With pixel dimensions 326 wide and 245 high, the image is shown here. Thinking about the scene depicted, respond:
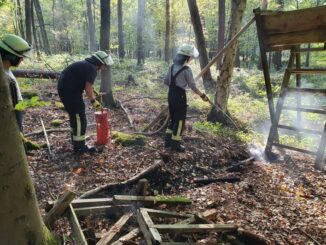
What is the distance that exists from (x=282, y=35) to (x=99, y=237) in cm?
519

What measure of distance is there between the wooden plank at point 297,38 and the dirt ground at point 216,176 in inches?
103

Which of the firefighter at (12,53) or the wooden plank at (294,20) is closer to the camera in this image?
the firefighter at (12,53)

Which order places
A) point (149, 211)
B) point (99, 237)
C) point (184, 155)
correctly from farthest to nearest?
1. point (184, 155)
2. point (149, 211)
3. point (99, 237)

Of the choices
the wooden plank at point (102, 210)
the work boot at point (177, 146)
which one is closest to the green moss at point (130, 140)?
the work boot at point (177, 146)

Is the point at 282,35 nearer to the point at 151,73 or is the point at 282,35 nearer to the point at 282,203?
the point at 282,203

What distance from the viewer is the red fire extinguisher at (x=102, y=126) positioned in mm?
6551

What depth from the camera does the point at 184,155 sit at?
6.64 metres

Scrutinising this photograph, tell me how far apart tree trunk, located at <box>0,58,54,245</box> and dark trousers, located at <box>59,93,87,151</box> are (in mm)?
3828

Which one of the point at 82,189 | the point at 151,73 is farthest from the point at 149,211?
the point at 151,73

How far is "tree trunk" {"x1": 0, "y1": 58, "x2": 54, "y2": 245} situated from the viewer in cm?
213

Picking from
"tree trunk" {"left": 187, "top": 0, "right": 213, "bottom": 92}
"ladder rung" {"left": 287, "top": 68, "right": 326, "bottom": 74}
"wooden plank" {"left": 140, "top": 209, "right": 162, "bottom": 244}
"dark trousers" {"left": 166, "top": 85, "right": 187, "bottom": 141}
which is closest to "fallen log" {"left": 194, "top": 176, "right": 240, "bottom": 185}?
"dark trousers" {"left": 166, "top": 85, "right": 187, "bottom": 141}

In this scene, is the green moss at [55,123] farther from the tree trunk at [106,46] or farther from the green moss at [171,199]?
the green moss at [171,199]

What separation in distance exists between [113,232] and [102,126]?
10.6ft

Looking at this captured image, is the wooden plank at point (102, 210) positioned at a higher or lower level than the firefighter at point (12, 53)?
lower
